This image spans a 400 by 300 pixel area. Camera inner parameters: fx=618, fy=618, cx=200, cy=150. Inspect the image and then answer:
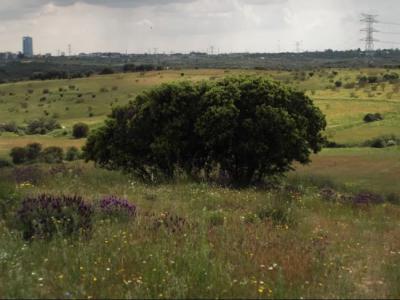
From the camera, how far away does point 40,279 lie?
4.93 metres

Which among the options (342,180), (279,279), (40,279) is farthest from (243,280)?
(342,180)

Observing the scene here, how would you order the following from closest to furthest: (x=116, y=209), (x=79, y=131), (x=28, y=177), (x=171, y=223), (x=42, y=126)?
1. (x=171, y=223)
2. (x=116, y=209)
3. (x=28, y=177)
4. (x=79, y=131)
5. (x=42, y=126)

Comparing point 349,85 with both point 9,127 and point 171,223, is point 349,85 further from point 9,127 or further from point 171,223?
point 171,223

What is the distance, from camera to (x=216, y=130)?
55.9 feet

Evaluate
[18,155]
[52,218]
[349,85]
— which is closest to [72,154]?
[18,155]

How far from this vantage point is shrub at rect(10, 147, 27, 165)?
4450 centimetres

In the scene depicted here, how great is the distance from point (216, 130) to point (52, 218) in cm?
1044

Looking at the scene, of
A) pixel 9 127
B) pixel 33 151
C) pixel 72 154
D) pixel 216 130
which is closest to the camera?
pixel 216 130

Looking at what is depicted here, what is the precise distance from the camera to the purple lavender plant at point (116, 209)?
26.5 feet

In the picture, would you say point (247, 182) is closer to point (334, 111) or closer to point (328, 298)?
point (328, 298)

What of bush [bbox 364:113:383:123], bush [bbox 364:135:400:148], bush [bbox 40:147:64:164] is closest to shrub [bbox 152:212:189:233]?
bush [bbox 364:135:400:148]

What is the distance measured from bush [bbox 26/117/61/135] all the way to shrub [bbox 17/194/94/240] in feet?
198

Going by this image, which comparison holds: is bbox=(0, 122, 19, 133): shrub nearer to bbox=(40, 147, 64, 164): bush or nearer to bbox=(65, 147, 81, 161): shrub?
bbox=(40, 147, 64, 164): bush

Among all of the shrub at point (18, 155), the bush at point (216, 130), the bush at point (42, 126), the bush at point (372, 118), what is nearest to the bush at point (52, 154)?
the shrub at point (18, 155)
